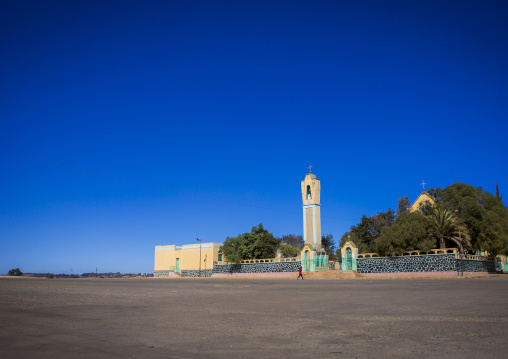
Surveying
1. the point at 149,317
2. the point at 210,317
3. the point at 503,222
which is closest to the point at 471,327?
the point at 210,317

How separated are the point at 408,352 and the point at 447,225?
37283 millimetres

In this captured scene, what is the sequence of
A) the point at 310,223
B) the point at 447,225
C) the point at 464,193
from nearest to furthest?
the point at 447,225
the point at 464,193
the point at 310,223

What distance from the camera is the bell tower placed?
171ft

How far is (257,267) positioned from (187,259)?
18906 millimetres

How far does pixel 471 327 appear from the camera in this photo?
6.98 meters

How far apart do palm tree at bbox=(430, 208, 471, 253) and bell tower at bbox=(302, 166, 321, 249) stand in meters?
16.1

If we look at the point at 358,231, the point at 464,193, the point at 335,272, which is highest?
the point at 464,193

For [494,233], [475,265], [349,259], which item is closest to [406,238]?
[349,259]

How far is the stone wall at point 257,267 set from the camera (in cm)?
4516

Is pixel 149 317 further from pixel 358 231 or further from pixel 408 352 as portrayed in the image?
pixel 358 231

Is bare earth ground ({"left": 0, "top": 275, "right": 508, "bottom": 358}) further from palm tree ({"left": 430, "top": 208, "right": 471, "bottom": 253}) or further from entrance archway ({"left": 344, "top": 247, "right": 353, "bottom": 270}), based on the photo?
entrance archway ({"left": 344, "top": 247, "right": 353, "bottom": 270})

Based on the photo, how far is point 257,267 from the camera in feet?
161

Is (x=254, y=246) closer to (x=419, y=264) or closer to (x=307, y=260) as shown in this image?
(x=307, y=260)

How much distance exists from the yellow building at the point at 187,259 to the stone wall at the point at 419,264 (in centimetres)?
2659
